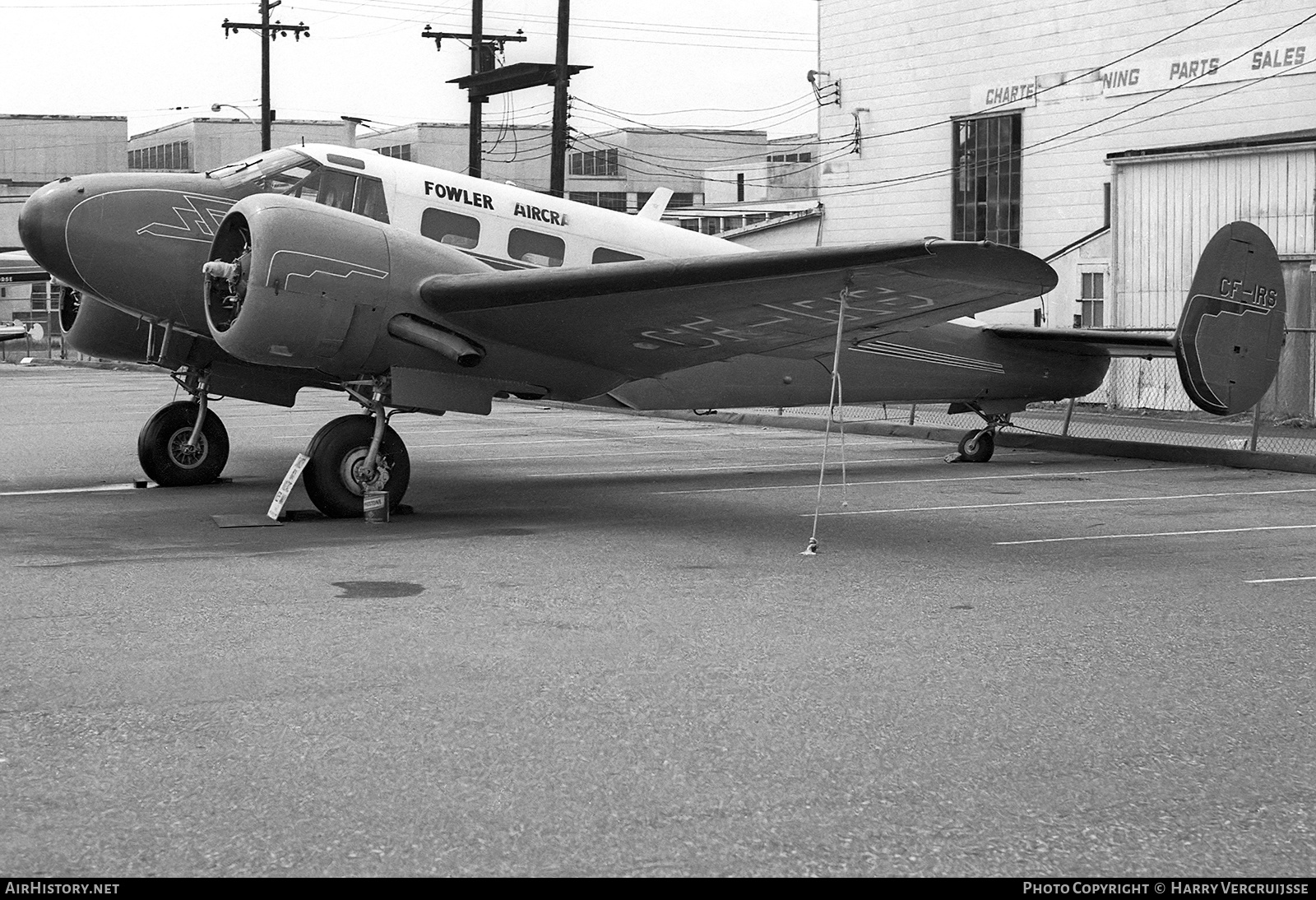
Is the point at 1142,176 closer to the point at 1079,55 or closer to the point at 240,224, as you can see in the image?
the point at 1079,55

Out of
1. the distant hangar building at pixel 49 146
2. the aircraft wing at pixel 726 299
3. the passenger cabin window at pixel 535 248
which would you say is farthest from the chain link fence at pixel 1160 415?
the distant hangar building at pixel 49 146

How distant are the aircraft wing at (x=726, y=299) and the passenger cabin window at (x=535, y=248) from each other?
133 cm

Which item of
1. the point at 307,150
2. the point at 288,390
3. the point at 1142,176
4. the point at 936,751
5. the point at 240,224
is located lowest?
the point at 936,751

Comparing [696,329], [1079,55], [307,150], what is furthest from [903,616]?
[1079,55]

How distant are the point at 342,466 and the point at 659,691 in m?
5.88

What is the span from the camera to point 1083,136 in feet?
99.9

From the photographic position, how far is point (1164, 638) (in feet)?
22.6

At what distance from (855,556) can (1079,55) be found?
79.2ft

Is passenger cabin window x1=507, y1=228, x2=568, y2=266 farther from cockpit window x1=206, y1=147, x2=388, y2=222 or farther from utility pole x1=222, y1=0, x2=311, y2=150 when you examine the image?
utility pole x1=222, y1=0, x2=311, y2=150

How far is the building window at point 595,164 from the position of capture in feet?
298

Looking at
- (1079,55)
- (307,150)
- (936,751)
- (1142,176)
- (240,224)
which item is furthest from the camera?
(1079,55)

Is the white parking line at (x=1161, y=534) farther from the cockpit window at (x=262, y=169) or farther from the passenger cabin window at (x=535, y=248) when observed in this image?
the cockpit window at (x=262, y=169)

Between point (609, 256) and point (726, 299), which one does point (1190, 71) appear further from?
point (726, 299)

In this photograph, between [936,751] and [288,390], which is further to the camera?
[288,390]
